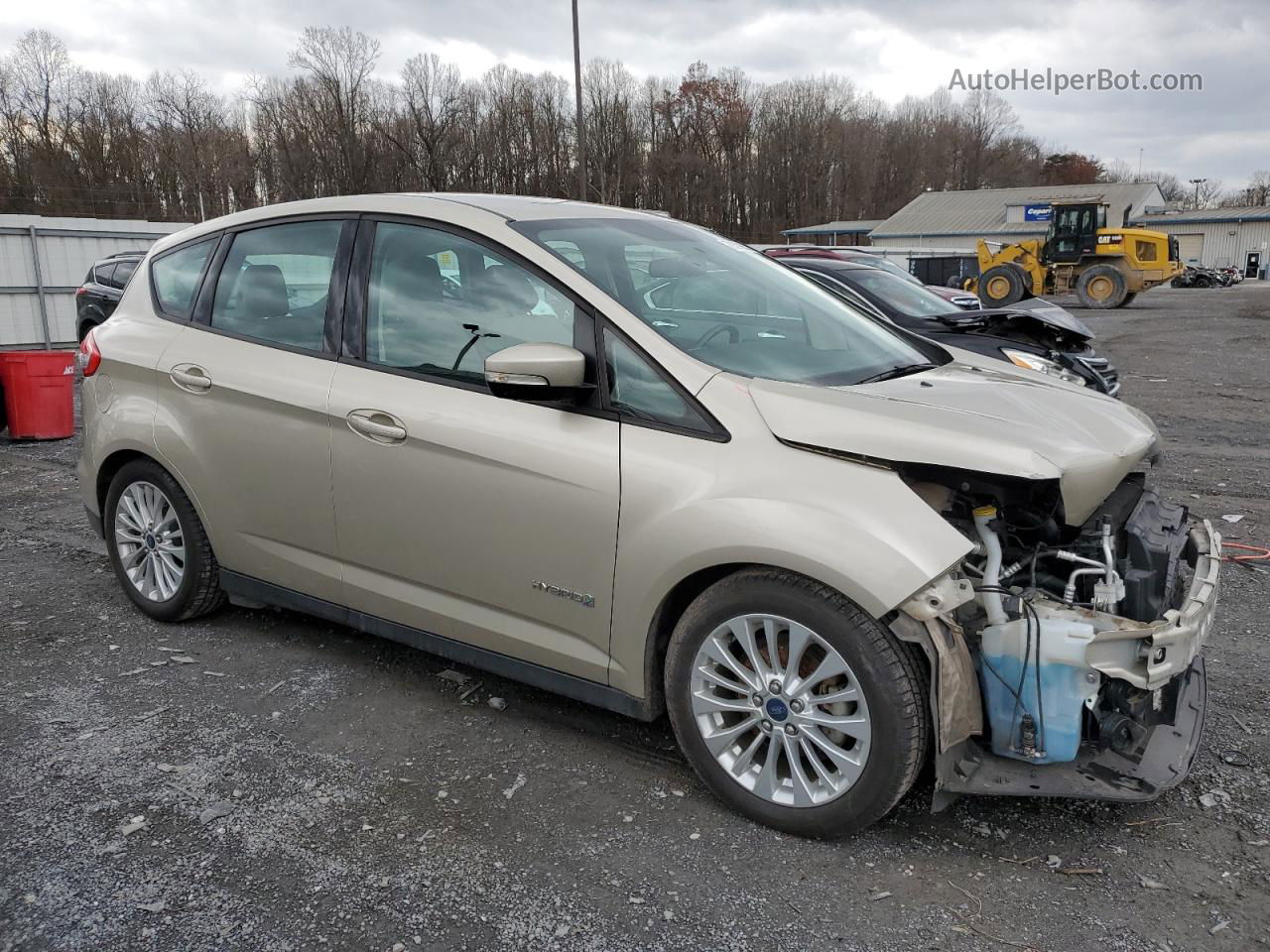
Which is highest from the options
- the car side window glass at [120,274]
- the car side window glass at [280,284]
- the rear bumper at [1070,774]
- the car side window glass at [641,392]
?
the car side window glass at [120,274]

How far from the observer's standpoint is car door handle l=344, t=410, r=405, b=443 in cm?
330

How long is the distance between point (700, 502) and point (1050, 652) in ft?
3.24

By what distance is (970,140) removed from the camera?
9019 centimetres

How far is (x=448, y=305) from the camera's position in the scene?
337 cm

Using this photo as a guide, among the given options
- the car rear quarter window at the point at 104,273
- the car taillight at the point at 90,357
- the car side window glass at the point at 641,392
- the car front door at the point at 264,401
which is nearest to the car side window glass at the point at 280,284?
the car front door at the point at 264,401

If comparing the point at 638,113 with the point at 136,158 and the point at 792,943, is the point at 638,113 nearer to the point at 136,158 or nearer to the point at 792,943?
the point at 136,158

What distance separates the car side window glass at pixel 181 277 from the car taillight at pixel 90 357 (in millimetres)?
398

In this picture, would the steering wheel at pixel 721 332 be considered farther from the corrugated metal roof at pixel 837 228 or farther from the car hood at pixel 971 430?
the corrugated metal roof at pixel 837 228

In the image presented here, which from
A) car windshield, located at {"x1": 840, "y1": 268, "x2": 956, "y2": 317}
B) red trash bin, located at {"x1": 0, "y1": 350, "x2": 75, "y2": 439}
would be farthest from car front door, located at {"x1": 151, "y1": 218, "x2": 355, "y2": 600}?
car windshield, located at {"x1": 840, "y1": 268, "x2": 956, "y2": 317}

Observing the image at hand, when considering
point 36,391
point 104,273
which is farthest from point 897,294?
point 104,273

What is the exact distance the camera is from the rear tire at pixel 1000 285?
28.6 meters

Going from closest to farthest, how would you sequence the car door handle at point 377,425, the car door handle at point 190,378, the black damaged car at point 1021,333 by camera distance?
the car door handle at point 377,425
the car door handle at point 190,378
the black damaged car at point 1021,333

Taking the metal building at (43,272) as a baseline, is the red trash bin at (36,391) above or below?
below

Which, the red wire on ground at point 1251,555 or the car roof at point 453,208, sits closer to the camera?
the car roof at point 453,208
